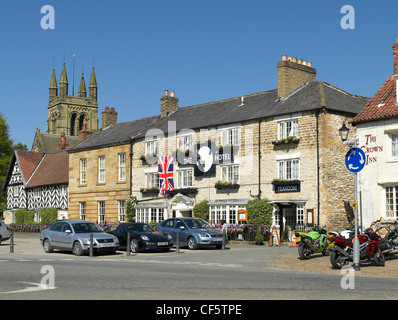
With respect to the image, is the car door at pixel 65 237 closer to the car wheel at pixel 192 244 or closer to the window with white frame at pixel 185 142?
the car wheel at pixel 192 244

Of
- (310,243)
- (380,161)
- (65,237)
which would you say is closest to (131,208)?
(65,237)

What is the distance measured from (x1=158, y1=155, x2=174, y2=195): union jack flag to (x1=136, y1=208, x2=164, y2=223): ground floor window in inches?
60.2

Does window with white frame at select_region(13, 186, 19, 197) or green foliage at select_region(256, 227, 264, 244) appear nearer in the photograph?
green foliage at select_region(256, 227, 264, 244)

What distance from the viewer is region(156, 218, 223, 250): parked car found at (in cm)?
2523

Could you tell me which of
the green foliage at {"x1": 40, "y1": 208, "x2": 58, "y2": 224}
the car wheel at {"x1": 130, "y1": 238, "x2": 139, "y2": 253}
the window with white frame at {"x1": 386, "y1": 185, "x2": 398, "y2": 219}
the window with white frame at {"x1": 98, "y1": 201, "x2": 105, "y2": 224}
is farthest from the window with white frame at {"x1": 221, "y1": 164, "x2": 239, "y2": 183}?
the green foliage at {"x1": 40, "y1": 208, "x2": 58, "y2": 224}

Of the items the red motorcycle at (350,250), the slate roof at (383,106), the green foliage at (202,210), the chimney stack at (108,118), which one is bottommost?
the red motorcycle at (350,250)

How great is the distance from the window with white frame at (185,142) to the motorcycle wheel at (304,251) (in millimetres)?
17641

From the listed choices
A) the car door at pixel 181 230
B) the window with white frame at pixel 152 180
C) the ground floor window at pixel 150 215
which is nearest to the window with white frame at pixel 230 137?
the window with white frame at pixel 152 180

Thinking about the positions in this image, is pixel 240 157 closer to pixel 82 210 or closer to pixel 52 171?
pixel 82 210

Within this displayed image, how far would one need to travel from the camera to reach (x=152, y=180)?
130 ft

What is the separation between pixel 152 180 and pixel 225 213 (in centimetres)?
769

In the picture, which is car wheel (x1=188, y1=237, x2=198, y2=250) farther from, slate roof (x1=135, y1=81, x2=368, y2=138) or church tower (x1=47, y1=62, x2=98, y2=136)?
church tower (x1=47, y1=62, x2=98, y2=136)

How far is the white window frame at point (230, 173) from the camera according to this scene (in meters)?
33.8
